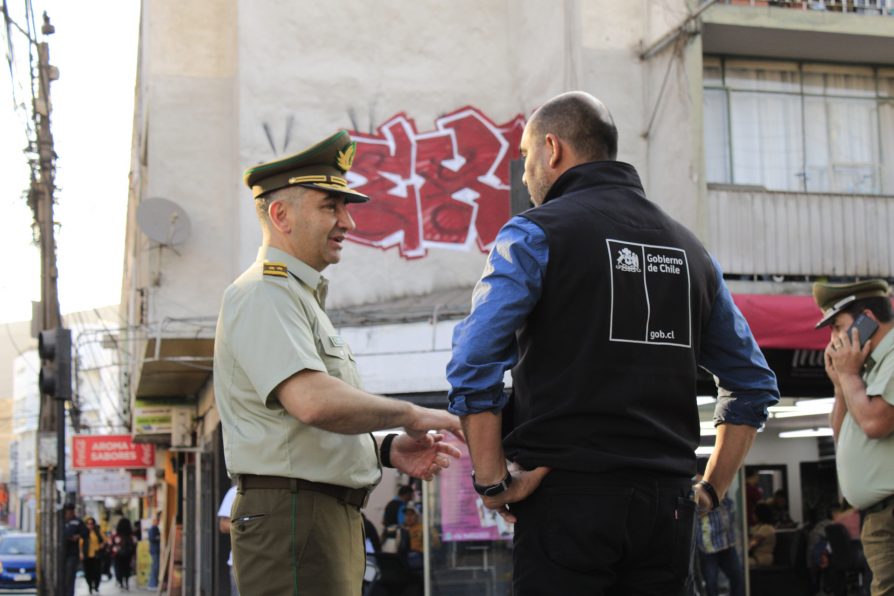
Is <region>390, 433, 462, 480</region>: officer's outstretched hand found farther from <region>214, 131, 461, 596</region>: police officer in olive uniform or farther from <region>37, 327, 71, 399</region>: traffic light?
<region>37, 327, 71, 399</region>: traffic light

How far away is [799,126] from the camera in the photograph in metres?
16.5

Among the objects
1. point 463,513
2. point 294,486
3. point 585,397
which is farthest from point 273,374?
point 463,513

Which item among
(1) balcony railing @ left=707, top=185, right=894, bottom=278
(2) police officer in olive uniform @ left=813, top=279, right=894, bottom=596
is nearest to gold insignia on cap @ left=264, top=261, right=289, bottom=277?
(2) police officer in olive uniform @ left=813, top=279, right=894, bottom=596

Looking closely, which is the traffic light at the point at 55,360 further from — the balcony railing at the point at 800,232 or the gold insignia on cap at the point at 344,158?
the gold insignia on cap at the point at 344,158

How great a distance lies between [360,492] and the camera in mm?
4219

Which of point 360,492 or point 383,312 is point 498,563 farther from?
point 360,492

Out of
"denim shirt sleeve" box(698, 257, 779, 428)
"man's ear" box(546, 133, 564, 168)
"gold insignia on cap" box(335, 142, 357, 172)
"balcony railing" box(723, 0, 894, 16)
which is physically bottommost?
"denim shirt sleeve" box(698, 257, 779, 428)

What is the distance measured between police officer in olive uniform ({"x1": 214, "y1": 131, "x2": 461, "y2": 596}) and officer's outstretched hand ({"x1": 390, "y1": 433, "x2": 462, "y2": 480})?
0.01 meters

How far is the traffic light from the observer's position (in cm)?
1670

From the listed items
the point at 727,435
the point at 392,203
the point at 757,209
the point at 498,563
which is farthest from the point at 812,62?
the point at 727,435

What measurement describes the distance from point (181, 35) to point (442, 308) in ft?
18.0

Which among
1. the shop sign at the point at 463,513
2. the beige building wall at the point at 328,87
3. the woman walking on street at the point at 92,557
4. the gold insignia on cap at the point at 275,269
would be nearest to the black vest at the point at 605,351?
the gold insignia on cap at the point at 275,269

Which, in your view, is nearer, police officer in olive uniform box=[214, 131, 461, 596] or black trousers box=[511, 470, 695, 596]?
black trousers box=[511, 470, 695, 596]

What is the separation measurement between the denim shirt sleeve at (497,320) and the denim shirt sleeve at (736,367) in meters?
0.83
